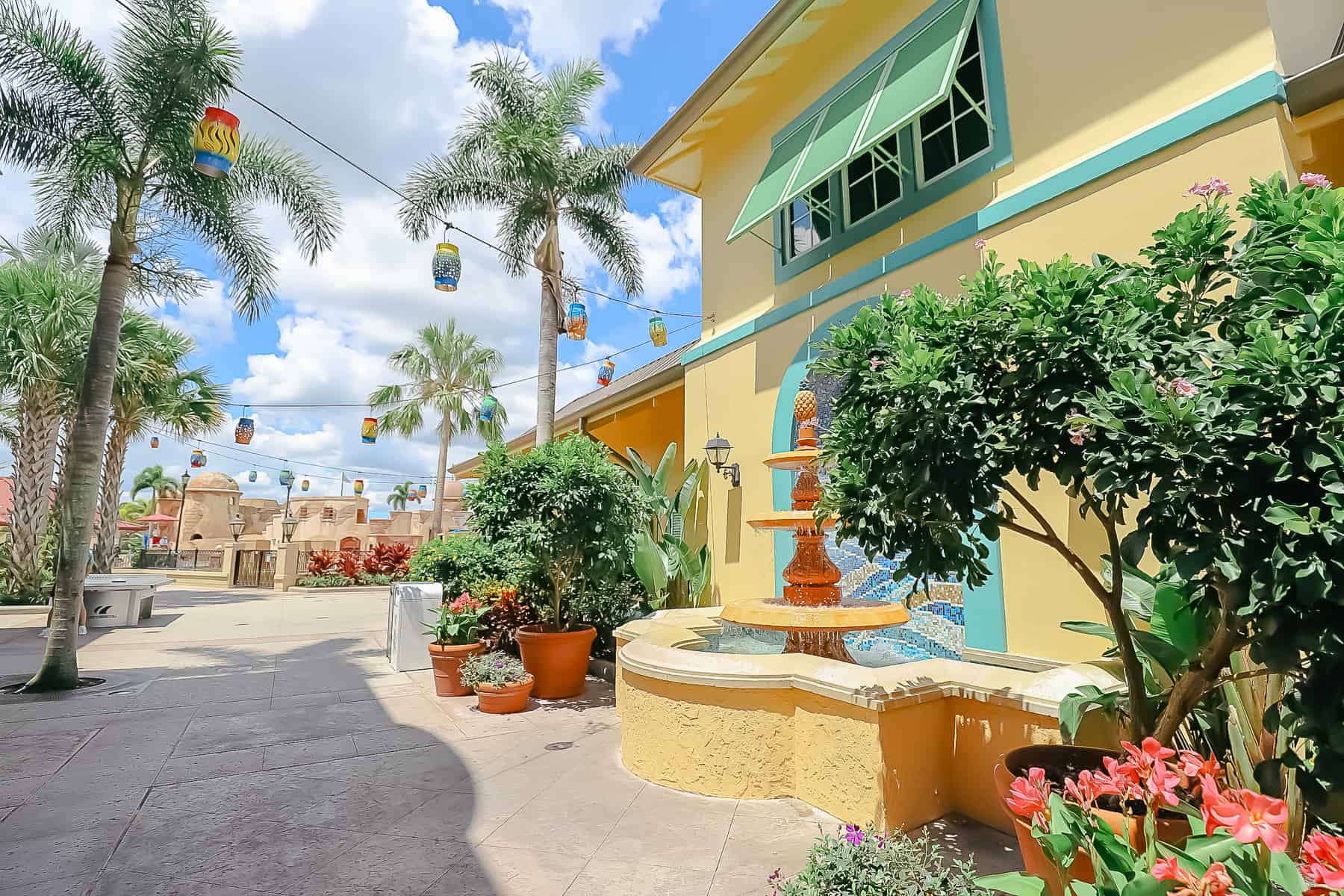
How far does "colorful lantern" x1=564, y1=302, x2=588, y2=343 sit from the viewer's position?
13.8m

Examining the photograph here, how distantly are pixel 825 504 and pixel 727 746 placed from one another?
6.98 feet

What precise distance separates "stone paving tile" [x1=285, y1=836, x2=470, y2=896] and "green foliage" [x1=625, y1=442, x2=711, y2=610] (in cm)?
539

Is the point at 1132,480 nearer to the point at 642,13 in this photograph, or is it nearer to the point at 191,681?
the point at 642,13

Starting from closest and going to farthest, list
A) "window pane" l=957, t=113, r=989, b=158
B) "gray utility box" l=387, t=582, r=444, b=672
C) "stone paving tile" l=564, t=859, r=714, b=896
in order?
"stone paving tile" l=564, t=859, r=714, b=896, "window pane" l=957, t=113, r=989, b=158, "gray utility box" l=387, t=582, r=444, b=672

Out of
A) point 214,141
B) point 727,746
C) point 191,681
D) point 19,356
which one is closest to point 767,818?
point 727,746

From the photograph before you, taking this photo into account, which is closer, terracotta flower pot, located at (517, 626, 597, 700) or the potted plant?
the potted plant

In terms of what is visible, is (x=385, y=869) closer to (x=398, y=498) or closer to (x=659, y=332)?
(x=659, y=332)

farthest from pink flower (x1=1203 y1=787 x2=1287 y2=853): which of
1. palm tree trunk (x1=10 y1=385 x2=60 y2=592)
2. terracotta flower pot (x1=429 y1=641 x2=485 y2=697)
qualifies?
palm tree trunk (x1=10 y1=385 x2=60 y2=592)

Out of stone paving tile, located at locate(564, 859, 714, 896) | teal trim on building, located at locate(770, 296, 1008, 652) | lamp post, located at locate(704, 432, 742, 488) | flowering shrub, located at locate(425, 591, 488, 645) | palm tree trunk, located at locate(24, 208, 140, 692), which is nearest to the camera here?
stone paving tile, located at locate(564, 859, 714, 896)

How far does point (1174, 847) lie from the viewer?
2.22 metres

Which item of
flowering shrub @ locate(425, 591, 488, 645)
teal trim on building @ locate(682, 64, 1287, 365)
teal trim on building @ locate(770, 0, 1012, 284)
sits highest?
teal trim on building @ locate(770, 0, 1012, 284)

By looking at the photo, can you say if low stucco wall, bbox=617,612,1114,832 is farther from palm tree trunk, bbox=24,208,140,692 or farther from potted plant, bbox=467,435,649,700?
palm tree trunk, bbox=24,208,140,692

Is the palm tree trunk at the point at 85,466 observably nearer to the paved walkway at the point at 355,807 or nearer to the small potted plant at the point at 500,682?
the paved walkway at the point at 355,807

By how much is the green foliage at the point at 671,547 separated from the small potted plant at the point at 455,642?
236cm
